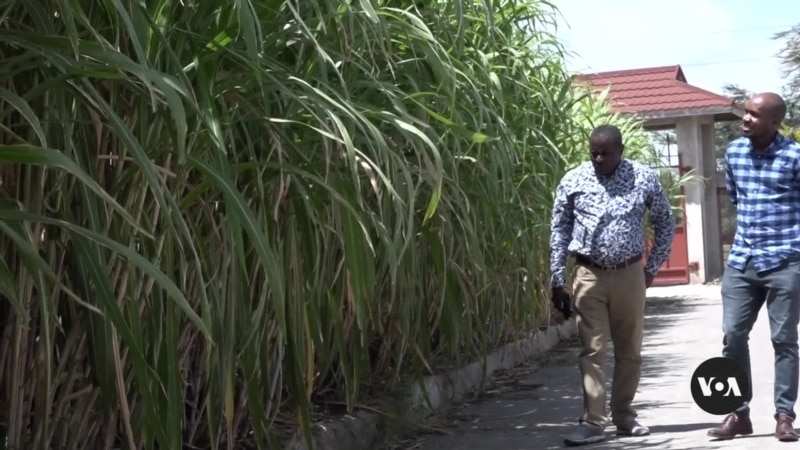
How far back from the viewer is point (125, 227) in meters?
3.08

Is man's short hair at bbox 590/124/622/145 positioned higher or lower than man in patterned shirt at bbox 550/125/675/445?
higher

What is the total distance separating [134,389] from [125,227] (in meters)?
0.60

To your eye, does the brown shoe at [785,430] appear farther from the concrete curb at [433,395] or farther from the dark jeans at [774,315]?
the concrete curb at [433,395]

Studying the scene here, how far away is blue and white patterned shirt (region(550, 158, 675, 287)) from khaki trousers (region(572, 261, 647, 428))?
98 millimetres

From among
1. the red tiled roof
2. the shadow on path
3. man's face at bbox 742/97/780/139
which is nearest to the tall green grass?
the shadow on path

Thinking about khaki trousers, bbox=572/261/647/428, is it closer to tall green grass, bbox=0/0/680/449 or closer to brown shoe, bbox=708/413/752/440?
brown shoe, bbox=708/413/752/440

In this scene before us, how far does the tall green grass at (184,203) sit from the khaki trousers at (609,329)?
1321 millimetres

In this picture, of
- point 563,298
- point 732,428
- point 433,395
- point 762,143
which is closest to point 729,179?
point 762,143

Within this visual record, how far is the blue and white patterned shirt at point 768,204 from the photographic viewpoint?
579cm

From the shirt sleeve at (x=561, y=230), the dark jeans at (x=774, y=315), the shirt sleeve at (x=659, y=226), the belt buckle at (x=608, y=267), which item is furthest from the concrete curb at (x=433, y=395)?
the dark jeans at (x=774, y=315)

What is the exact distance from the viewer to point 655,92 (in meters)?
25.4

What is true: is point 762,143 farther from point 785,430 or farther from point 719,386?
point 785,430

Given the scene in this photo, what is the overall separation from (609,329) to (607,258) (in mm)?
393

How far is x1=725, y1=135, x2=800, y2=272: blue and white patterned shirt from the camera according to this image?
5793 millimetres
